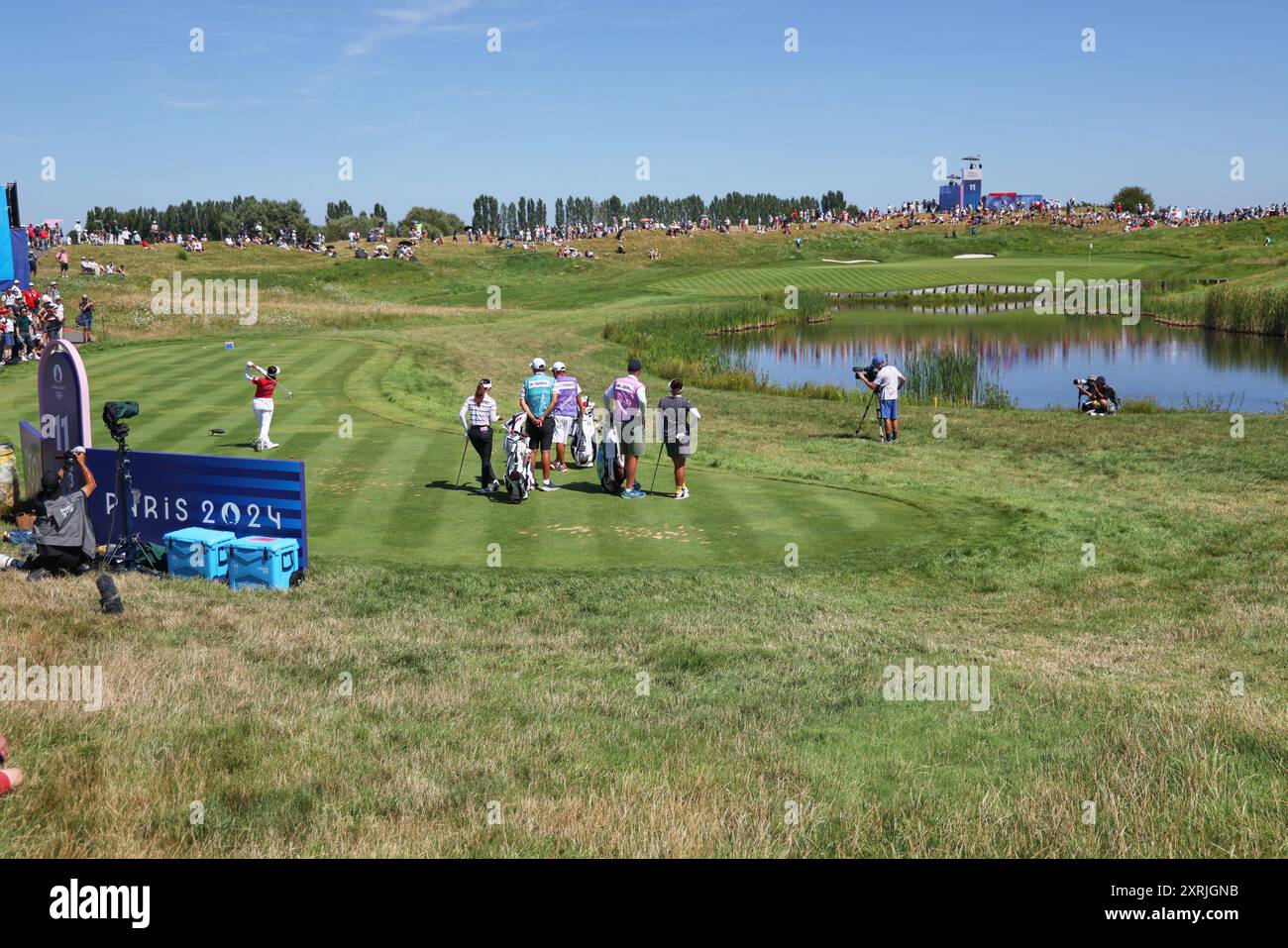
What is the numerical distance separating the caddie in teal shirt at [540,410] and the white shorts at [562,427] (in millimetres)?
1187

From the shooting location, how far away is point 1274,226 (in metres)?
121

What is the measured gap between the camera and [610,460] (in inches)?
773

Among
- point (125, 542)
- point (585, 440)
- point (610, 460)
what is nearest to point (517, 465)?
point (610, 460)

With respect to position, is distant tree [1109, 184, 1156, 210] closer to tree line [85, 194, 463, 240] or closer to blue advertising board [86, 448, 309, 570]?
tree line [85, 194, 463, 240]

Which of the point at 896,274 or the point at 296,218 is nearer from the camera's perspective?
the point at 896,274

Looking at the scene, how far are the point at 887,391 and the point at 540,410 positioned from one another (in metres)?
11.0

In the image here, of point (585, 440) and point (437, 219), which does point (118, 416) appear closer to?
point (585, 440)

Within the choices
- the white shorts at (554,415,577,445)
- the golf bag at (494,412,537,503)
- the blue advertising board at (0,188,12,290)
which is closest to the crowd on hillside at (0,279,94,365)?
the blue advertising board at (0,188,12,290)

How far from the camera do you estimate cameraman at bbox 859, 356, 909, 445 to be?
90.5ft

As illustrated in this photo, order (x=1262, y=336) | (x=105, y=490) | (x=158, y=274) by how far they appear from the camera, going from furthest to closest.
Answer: (x=158, y=274), (x=1262, y=336), (x=105, y=490)

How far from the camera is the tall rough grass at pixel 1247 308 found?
57.5m
